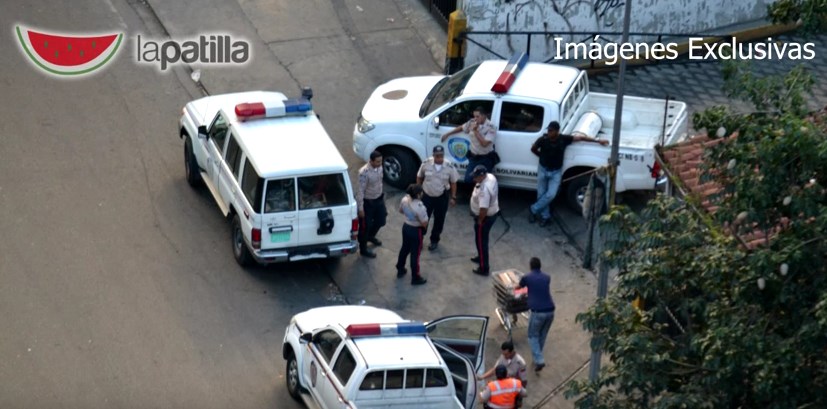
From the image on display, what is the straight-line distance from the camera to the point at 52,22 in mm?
24828

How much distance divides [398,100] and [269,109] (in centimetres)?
274

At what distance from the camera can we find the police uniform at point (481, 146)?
20.0m

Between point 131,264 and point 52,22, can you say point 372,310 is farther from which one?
point 52,22

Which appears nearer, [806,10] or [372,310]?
[806,10]

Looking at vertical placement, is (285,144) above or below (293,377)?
above

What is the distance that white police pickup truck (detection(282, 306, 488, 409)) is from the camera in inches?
584

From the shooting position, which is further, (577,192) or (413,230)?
(577,192)

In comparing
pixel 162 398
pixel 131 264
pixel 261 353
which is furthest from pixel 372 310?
pixel 131 264

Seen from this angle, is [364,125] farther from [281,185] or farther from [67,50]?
[67,50]

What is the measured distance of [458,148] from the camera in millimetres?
20391

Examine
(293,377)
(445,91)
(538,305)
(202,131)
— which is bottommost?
(293,377)

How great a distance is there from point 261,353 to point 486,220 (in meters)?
3.68

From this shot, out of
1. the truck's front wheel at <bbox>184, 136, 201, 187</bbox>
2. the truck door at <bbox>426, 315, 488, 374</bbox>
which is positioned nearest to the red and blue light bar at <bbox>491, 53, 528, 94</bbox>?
the truck's front wheel at <bbox>184, 136, 201, 187</bbox>

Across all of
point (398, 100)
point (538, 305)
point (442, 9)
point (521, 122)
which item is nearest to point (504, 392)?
point (538, 305)
